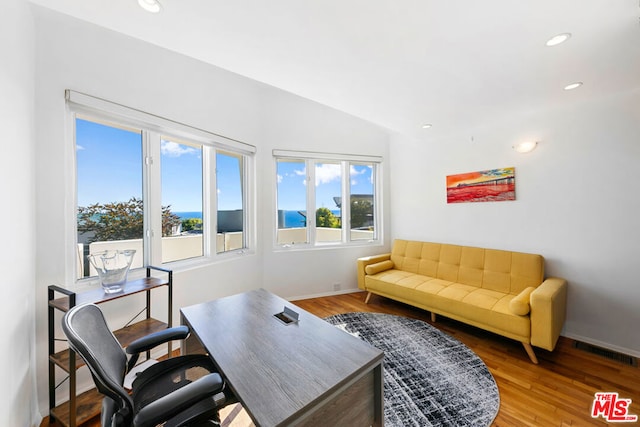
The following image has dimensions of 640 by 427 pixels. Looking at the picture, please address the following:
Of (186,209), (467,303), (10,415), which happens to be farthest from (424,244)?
(10,415)

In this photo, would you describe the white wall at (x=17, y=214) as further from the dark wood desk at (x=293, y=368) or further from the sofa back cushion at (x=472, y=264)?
the sofa back cushion at (x=472, y=264)

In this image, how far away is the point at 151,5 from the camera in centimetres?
135

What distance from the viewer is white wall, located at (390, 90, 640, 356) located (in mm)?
2262

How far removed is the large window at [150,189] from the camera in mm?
1945

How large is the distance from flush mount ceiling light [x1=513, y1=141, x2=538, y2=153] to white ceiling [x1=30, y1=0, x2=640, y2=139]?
0.47 meters

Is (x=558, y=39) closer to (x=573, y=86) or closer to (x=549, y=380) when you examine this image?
(x=573, y=86)

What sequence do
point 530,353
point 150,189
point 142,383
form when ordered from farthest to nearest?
point 150,189, point 530,353, point 142,383

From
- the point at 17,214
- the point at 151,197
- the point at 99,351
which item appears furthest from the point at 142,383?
the point at 151,197

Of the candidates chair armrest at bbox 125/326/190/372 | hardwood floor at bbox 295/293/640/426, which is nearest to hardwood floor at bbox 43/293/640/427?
hardwood floor at bbox 295/293/640/426

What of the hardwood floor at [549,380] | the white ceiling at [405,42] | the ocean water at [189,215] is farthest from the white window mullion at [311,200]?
the hardwood floor at [549,380]

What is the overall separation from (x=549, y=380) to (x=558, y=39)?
250cm

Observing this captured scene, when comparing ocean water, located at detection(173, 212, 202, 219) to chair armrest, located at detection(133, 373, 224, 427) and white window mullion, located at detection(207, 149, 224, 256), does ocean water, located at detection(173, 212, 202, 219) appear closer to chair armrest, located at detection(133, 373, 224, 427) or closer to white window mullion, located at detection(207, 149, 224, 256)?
white window mullion, located at detection(207, 149, 224, 256)
